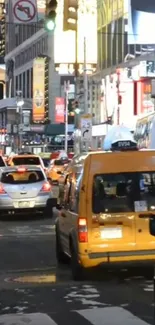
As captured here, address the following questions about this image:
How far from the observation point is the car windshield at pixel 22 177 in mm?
20844

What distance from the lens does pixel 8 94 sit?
441ft

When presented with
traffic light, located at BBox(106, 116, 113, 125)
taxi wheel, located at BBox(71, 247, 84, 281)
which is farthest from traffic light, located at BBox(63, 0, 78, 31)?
traffic light, located at BBox(106, 116, 113, 125)

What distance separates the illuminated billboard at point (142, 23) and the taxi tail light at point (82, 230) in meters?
43.3

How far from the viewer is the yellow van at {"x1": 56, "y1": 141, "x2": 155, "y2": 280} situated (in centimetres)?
1008

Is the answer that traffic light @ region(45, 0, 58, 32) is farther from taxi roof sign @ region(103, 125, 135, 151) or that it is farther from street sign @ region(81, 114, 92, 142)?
street sign @ region(81, 114, 92, 142)

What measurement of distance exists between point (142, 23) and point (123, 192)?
45.2m

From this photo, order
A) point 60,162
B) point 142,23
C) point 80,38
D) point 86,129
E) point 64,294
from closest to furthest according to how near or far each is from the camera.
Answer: point 64,294
point 86,129
point 60,162
point 142,23
point 80,38

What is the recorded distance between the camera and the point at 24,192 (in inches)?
806

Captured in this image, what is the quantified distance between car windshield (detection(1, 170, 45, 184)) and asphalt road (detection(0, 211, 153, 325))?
23.4ft

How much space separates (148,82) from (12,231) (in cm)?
3774

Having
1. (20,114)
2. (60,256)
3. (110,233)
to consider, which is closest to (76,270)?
(110,233)

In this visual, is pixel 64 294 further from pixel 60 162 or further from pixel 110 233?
pixel 60 162

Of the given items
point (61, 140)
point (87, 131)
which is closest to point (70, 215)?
point (87, 131)

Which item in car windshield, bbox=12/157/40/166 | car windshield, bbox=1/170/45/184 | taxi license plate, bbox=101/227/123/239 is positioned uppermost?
taxi license plate, bbox=101/227/123/239
